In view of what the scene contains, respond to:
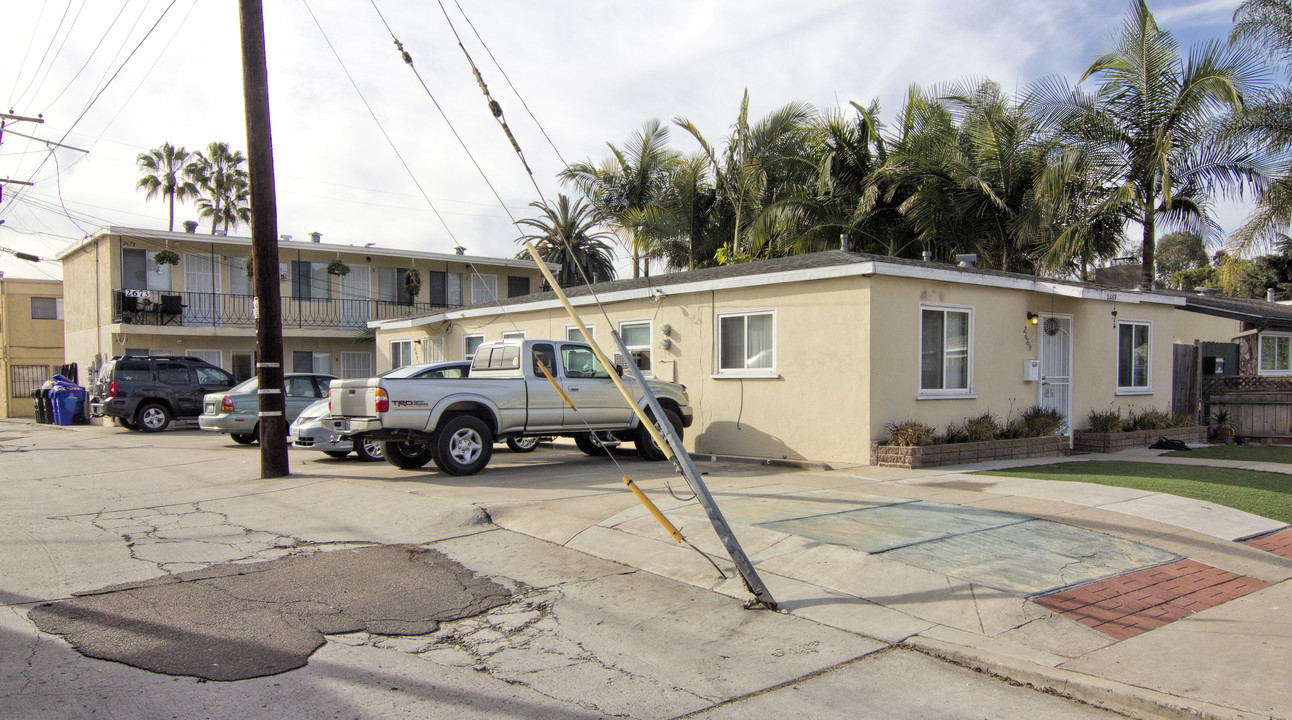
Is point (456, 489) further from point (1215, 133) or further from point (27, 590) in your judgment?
point (1215, 133)

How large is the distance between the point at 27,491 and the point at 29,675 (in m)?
8.11

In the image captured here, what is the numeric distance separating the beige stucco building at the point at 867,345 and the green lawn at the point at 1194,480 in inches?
77.3

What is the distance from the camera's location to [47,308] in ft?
118

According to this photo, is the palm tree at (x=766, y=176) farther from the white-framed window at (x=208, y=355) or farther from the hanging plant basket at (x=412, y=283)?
the white-framed window at (x=208, y=355)

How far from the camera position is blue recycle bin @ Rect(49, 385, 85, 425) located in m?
26.3

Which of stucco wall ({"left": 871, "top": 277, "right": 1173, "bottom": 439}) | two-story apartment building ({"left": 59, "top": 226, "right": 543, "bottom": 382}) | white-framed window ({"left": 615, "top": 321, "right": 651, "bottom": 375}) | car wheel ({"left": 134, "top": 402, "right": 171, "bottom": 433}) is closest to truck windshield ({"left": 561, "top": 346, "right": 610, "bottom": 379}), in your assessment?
white-framed window ({"left": 615, "top": 321, "right": 651, "bottom": 375})

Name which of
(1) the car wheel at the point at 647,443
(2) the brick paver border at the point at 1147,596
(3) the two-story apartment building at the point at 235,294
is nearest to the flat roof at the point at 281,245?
(3) the two-story apartment building at the point at 235,294

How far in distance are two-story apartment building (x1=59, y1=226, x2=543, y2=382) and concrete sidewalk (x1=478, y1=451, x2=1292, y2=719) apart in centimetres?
1799

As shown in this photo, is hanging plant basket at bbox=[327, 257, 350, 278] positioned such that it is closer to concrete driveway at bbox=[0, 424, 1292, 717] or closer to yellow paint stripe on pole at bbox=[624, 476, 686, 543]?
concrete driveway at bbox=[0, 424, 1292, 717]

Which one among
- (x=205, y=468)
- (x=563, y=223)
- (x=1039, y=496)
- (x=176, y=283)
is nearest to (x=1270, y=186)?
(x=1039, y=496)

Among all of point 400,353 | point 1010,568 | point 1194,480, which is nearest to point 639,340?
point 1194,480

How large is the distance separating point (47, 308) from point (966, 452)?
37.9 metres

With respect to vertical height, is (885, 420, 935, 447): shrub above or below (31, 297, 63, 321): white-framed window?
below

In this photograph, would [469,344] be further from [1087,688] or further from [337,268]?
[1087,688]
